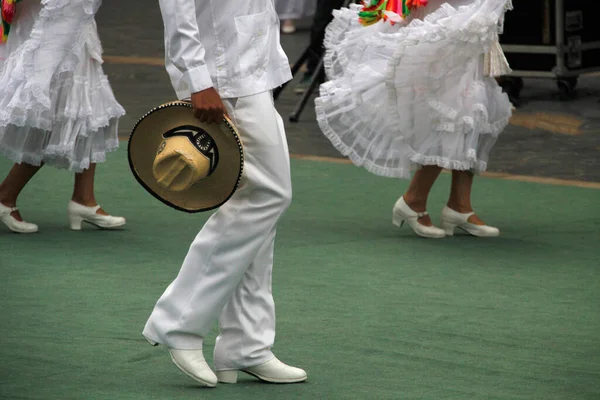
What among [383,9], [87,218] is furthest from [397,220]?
[87,218]

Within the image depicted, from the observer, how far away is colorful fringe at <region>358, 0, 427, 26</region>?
6.66 meters

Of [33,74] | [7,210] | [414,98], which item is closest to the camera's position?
[33,74]

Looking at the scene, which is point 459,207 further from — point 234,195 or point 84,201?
point 234,195

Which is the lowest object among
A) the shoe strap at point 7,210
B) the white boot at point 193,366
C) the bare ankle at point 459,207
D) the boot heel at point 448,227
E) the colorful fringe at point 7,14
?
the boot heel at point 448,227

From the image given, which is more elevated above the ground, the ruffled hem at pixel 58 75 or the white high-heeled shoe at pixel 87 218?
the ruffled hem at pixel 58 75

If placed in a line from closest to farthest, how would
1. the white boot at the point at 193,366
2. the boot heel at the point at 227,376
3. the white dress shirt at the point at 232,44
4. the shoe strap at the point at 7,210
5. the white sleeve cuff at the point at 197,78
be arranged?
1. the white sleeve cuff at the point at 197,78
2. the white dress shirt at the point at 232,44
3. the white boot at the point at 193,366
4. the boot heel at the point at 227,376
5. the shoe strap at the point at 7,210

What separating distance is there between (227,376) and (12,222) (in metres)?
2.91

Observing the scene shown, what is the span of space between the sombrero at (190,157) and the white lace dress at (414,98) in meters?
2.53

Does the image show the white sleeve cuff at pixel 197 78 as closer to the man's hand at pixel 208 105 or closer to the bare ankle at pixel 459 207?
Answer: the man's hand at pixel 208 105

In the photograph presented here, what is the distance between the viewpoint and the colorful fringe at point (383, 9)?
6.66m

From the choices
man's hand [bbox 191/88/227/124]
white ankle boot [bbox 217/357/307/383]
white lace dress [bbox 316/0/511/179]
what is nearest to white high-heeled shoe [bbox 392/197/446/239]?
white lace dress [bbox 316/0/511/179]

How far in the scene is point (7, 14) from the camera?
22.2 ft

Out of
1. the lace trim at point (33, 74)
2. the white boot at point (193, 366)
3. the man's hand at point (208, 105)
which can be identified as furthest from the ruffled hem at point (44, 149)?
the man's hand at point (208, 105)

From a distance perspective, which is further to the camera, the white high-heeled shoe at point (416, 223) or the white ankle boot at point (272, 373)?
the white high-heeled shoe at point (416, 223)
